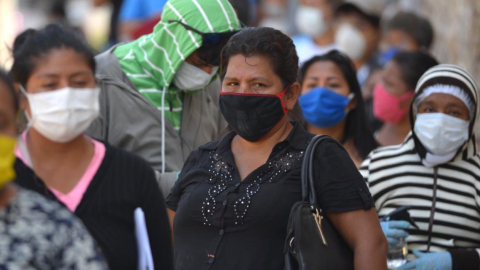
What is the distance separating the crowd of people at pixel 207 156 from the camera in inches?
151

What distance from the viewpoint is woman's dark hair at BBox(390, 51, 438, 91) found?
695 centimetres

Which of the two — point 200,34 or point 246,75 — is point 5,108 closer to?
point 246,75

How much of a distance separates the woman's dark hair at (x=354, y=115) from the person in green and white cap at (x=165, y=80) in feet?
3.77

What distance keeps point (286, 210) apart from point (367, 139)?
2561mm

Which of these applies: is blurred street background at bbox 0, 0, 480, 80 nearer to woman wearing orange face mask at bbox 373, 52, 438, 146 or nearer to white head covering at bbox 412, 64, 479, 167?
woman wearing orange face mask at bbox 373, 52, 438, 146

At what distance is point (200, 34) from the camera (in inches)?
213

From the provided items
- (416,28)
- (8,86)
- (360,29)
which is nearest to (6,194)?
(8,86)

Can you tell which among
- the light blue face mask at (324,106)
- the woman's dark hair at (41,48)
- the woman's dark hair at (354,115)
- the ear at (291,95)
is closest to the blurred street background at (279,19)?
the woman's dark hair at (41,48)

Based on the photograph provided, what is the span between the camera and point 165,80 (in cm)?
554

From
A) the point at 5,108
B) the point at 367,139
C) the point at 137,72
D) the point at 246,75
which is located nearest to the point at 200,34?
the point at 137,72

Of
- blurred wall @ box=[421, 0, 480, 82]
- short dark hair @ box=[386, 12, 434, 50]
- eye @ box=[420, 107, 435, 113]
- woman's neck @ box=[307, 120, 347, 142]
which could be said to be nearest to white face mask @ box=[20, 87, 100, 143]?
eye @ box=[420, 107, 435, 113]

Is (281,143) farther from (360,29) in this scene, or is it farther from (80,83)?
(360,29)

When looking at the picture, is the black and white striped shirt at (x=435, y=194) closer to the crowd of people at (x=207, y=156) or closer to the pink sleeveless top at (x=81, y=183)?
the crowd of people at (x=207, y=156)

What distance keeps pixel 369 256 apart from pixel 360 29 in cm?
670
